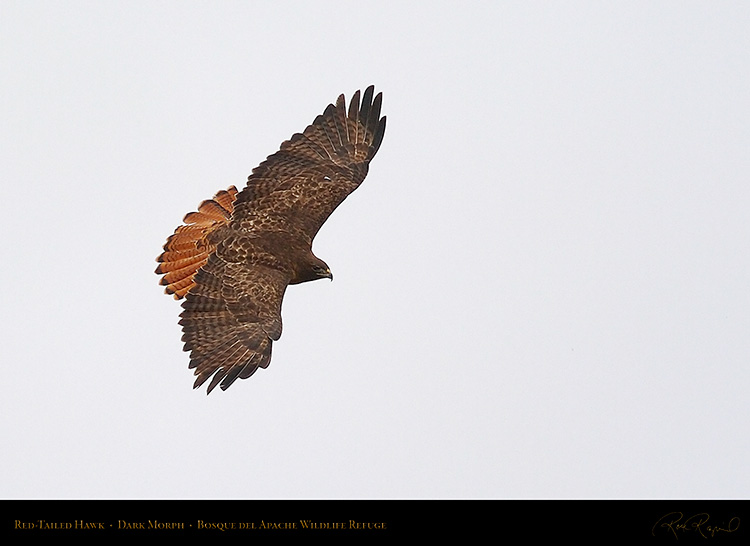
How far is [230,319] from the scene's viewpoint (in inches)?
805

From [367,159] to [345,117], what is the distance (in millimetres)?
602

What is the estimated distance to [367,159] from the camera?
22000 mm

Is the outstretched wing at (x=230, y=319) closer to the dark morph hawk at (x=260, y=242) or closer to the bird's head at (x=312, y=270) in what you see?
the dark morph hawk at (x=260, y=242)

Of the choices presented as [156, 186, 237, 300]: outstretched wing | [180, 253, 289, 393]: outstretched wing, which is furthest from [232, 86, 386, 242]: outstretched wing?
[180, 253, 289, 393]: outstretched wing

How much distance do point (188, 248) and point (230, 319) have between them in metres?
1.53

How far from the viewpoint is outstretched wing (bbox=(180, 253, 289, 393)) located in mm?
20125
